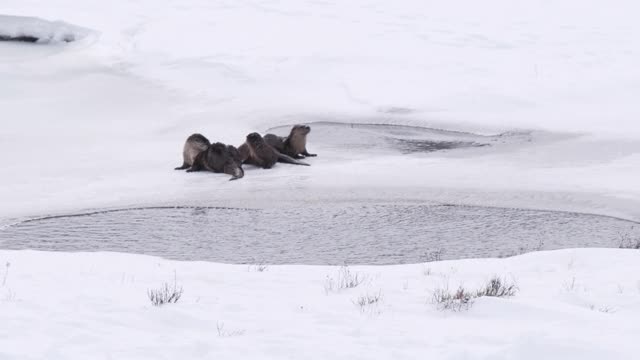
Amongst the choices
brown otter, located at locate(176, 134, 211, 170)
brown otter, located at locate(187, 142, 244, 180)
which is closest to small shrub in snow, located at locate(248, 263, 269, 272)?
brown otter, located at locate(187, 142, 244, 180)

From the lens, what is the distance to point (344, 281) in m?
8.22

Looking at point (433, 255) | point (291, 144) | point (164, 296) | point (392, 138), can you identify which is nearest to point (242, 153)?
point (291, 144)

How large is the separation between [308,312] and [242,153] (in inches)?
324

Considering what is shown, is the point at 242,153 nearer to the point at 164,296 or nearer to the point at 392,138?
the point at 392,138

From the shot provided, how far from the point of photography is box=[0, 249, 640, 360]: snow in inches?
242

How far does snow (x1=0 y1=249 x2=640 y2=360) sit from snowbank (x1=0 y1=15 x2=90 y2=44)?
1702 cm

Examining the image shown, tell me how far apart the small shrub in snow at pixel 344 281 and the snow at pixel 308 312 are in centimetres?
7

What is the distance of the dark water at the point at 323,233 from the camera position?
10227mm

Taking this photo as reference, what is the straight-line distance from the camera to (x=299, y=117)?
62.7ft

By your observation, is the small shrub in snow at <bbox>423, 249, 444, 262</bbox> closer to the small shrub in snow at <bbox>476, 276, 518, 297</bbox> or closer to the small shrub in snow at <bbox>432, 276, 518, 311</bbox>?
the small shrub in snow at <bbox>432, 276, 518, 311</bbox>

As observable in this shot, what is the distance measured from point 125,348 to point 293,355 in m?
1.02

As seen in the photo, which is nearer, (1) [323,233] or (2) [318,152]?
(1) [323,233]

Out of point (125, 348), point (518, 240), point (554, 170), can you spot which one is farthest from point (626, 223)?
point (125, 348)

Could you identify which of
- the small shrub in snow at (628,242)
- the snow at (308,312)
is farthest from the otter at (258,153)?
the snow at (308,312)
